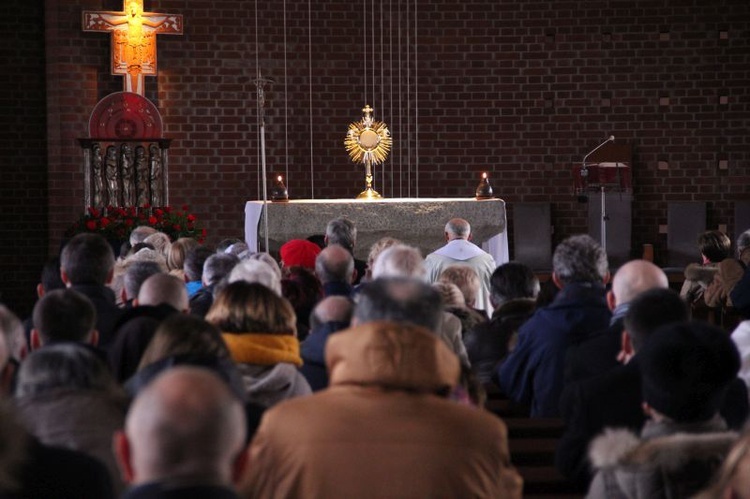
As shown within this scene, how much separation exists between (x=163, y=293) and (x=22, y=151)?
10361 mm

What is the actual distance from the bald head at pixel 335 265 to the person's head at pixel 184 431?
440 cm

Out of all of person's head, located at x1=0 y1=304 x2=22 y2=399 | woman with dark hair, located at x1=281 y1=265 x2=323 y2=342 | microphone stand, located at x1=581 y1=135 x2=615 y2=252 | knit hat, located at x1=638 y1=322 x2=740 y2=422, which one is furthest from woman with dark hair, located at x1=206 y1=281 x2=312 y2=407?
microphone stand, located at x1=581 y1=135 x2=615 y2=252

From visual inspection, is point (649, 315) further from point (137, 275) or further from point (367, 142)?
point (367, 142)

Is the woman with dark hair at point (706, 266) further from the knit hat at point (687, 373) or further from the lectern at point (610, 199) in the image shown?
the knit hat at point (687, 373)

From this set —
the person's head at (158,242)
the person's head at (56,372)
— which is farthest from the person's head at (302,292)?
the person's head at (56,372)

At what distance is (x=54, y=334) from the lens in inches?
178

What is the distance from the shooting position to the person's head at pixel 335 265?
22.3 ft

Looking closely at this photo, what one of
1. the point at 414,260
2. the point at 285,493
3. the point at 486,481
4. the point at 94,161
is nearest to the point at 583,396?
the point at 486,481

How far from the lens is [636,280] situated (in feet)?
16.8

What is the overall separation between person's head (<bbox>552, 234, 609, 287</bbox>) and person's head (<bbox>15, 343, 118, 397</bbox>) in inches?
116

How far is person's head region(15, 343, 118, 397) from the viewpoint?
3.38m

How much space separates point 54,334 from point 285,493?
179cm

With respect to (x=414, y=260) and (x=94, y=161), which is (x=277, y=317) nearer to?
(x=414, y=260)

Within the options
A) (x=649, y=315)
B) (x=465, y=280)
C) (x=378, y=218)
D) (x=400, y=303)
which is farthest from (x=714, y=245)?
(x=400, y=303)
